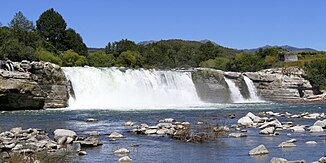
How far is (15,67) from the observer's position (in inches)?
1705

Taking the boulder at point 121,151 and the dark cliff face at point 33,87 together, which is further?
the dark cliff face at point 33,87

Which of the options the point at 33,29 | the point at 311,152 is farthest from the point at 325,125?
the point at 33,29

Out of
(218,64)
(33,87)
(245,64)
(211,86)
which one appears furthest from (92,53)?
(33,87)

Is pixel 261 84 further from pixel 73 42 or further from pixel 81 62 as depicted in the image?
pixel 73 42

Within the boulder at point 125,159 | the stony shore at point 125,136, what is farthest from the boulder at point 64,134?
the boulder at point 125,159

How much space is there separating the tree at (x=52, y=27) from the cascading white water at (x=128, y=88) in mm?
37509

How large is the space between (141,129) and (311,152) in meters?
9.43

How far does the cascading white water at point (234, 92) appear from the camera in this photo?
64.7 m

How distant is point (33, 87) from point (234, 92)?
3125cm

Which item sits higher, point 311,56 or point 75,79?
point 311,56

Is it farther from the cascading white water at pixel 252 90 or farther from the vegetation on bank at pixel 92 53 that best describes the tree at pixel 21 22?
the cascading white water at pixel 252 90

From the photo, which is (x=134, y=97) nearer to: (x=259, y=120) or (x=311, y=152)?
(x=259, y=120)

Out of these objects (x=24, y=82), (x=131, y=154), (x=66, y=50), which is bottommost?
(x=131, y=154)

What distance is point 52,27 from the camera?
88875 mm
